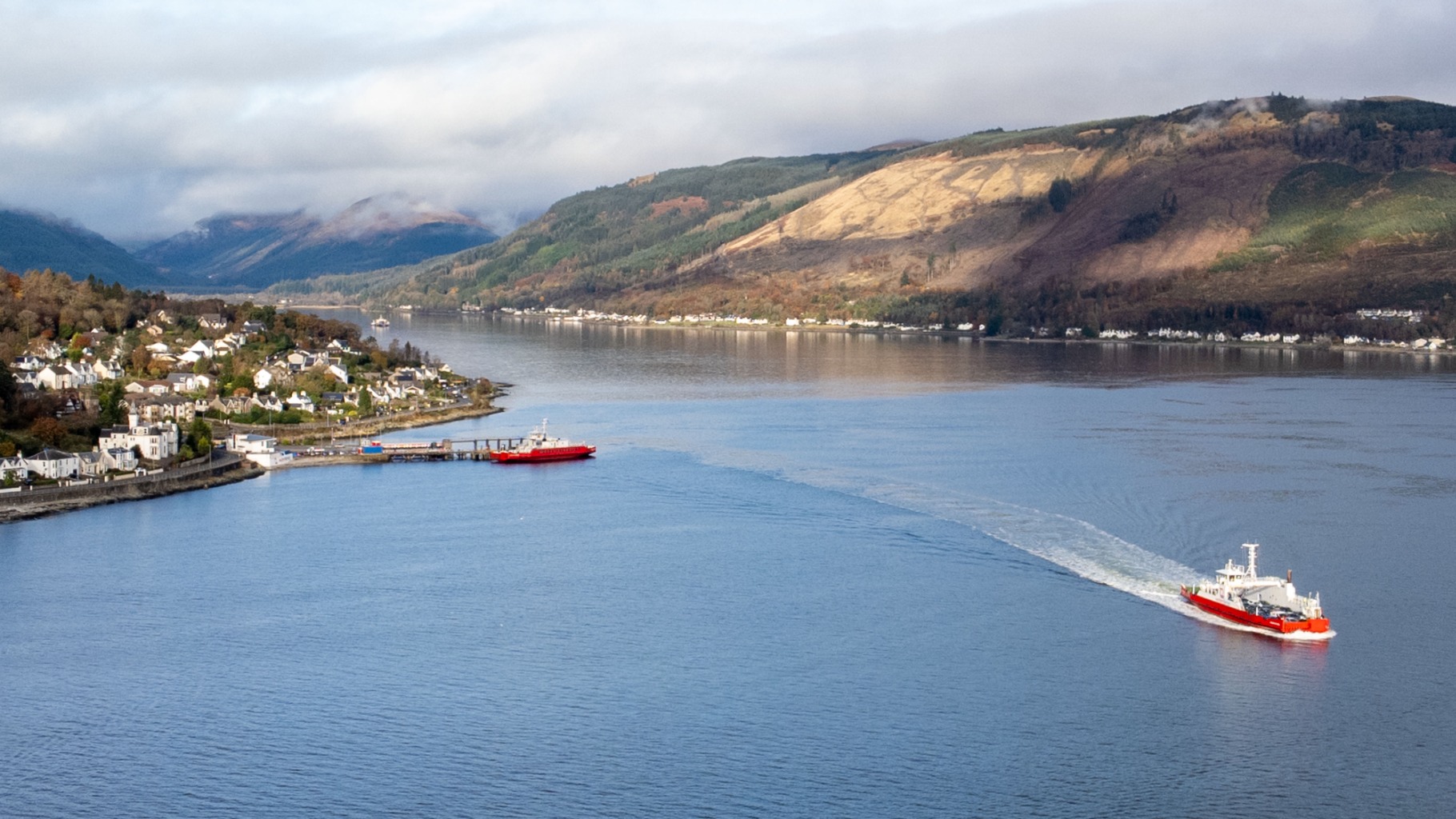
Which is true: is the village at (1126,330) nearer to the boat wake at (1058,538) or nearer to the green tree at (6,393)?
the boat wake at (1058,538)

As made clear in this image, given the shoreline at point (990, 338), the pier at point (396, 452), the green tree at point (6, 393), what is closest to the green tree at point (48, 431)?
the green tree at point (6, 393)

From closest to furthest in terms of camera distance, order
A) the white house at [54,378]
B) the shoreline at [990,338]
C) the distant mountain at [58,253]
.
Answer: the white house at [54,378]
the shoreline at [990,338]
the distant mountain at [58,253]

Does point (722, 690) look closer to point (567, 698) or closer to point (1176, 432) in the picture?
point (567, 698)

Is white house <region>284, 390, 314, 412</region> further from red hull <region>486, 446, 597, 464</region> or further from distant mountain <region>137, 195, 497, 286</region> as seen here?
distant mountain <region>137, 195, 497, 286</region>

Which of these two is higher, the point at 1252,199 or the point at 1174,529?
the point at 1252,199

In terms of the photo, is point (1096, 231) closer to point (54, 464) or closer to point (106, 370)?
point (106, 370)

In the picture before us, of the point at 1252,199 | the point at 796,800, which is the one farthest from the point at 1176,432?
the point at 1252,199
